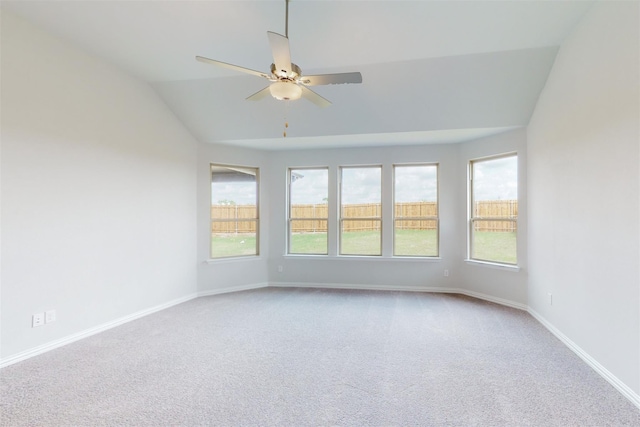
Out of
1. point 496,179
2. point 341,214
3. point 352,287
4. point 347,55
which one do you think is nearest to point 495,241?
point 496,179

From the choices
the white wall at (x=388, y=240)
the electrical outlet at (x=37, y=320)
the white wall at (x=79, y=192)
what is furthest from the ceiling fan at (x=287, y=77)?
the white wall at (x=388, y=240)

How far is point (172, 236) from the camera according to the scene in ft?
14.4

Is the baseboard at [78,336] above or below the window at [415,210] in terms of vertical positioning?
below

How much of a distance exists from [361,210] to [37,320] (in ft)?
14.4

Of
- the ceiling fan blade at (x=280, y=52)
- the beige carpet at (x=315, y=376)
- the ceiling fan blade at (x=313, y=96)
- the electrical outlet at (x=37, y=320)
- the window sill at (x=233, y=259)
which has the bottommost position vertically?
the beige carpet at (x=315, y=376)

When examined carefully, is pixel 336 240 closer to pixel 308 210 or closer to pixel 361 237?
pixel 361 237

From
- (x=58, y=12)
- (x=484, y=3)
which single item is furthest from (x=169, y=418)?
(x=484, y=3)

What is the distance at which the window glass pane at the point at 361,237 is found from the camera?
5.39 m

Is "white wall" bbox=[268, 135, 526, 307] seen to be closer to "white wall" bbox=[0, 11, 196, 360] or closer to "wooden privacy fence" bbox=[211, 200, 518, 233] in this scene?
"wooden privacy fence" bbox=[211, 200, 518, 233]

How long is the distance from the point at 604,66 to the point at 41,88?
490 cm

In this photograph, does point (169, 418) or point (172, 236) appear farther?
point (172, 236)

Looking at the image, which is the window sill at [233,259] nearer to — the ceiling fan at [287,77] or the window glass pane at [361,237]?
the window glass pane at [361,237]

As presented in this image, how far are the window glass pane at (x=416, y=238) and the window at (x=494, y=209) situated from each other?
0.59 metres

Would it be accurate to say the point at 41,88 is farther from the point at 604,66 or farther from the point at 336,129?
the point at 604,66
